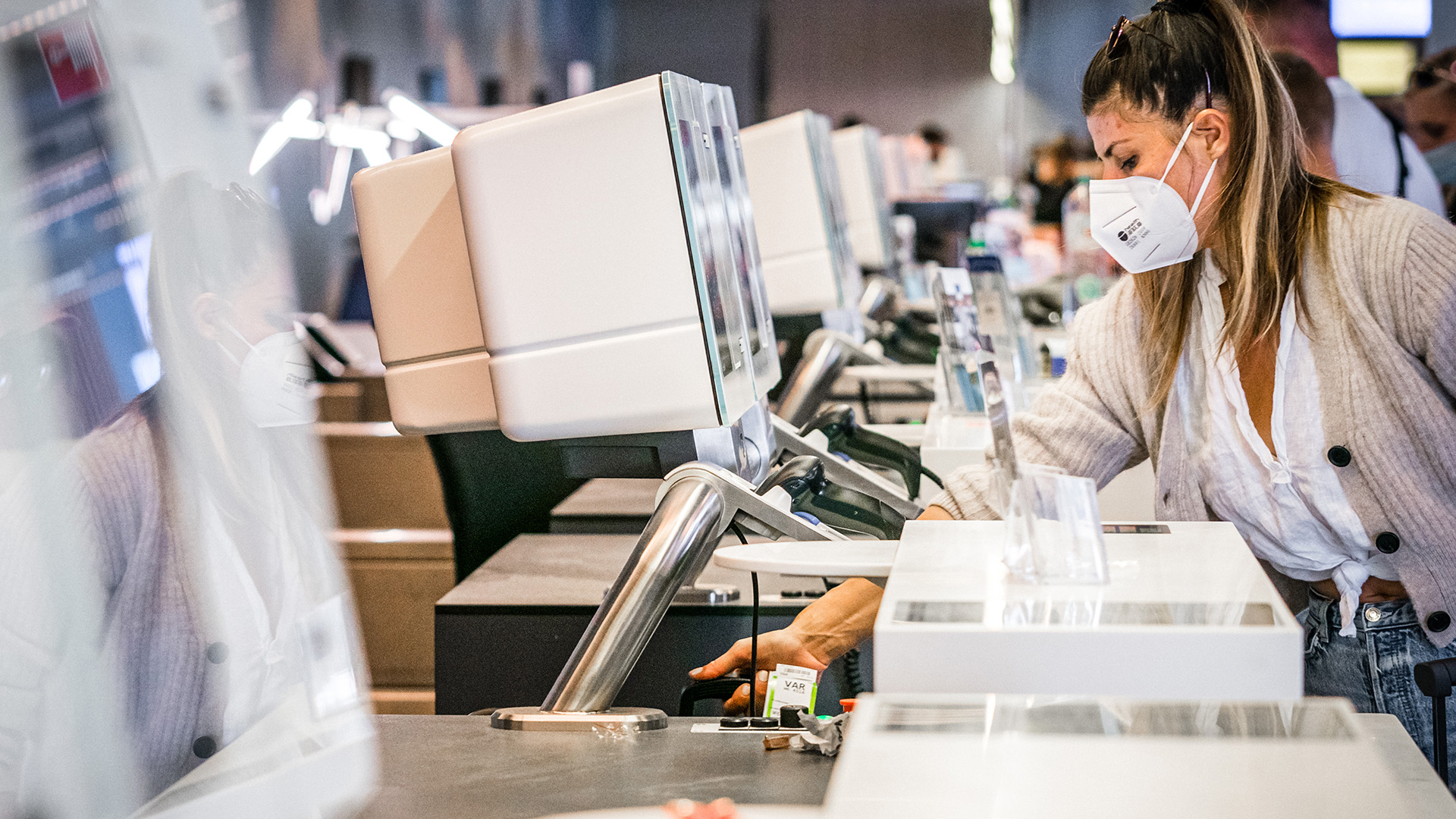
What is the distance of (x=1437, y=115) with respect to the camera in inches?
160

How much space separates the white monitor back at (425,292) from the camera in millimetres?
1406

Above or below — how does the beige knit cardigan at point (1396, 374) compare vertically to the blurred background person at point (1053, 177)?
above

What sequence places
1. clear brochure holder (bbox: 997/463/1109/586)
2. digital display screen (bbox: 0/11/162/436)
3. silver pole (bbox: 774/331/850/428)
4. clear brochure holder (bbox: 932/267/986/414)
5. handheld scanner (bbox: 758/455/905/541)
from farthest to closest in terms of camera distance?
silver pole (bbox: 774/331/850/428) → clear brochure holder (bbox: 932/267/986/414) → handheld scanner (bbox: 758/455/905/541) → clear brochure holder (bbox: 997/463/1109/586) → digital display screen (bbox: 0/11/162/436)

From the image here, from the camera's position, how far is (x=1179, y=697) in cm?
80

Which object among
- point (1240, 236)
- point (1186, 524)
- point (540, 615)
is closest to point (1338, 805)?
point (1186, 524)

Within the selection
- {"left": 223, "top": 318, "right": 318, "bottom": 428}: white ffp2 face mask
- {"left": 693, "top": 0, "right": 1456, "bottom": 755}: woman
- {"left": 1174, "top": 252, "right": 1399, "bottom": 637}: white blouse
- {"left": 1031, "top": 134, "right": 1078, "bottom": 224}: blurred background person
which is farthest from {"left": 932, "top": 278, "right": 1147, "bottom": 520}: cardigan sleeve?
{"left": 1031, "top": 134, "right": 1078, "bottom": 224}: blurred background person

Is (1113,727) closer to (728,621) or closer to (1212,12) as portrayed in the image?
(1212,12)

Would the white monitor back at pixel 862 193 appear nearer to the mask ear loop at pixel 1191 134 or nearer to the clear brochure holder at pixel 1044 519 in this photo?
the mask ear loop at pixel 1191 134

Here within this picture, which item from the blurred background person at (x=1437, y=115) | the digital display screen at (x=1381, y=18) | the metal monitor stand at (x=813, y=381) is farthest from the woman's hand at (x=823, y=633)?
the digital display screen at (x=1381, y=18)

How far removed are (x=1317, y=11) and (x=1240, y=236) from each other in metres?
4.43

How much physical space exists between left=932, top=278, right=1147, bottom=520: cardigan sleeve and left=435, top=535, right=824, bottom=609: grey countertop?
474 mm

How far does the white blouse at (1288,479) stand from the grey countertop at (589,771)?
20cm

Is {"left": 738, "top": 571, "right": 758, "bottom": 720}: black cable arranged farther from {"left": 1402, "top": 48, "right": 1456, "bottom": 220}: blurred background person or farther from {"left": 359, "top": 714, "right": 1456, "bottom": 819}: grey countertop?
{"left": 1402, "top": 48, "right": 1456, "bottom": 220}: blurred background person

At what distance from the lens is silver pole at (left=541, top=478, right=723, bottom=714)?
52.4 inches
